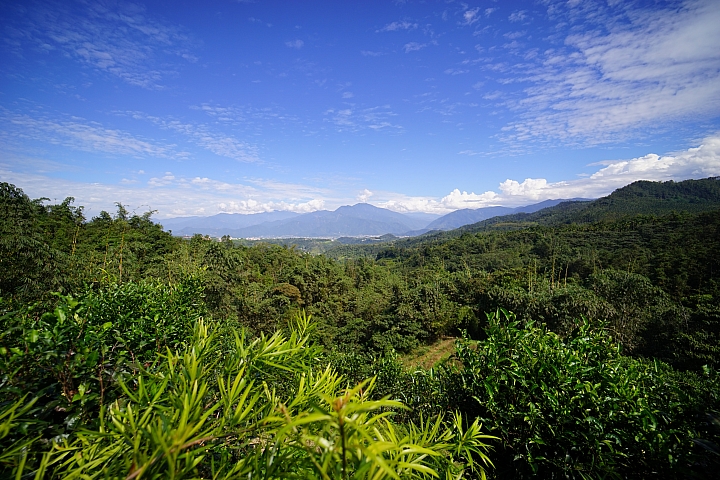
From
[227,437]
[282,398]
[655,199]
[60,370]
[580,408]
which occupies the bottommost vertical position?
[580,408]

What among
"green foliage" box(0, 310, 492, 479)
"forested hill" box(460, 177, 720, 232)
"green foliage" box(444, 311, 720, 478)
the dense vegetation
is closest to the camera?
"green foliage" box(0, 310, 492, 479)

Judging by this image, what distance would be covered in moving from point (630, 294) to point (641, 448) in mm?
23581

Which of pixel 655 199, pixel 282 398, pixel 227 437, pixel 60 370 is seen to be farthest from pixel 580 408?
pixel 655 199

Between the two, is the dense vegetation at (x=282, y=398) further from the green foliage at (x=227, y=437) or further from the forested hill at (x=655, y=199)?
the forested hill at (x=655, y=199)

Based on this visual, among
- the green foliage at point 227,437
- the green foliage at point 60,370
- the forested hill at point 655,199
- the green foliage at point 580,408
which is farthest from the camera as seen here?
the forested hill at point 655,199

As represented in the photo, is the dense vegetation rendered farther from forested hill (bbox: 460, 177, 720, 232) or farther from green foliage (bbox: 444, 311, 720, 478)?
forested hill (bbox: 460, 177, 720, 232)

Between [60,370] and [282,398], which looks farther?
[282,398]

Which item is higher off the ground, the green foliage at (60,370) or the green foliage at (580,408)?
the green foliage at (60,370)

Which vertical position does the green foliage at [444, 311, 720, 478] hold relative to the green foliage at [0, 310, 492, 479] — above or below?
below

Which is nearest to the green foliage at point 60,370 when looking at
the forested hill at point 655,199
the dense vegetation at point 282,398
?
the dense vegetation at point 282,398

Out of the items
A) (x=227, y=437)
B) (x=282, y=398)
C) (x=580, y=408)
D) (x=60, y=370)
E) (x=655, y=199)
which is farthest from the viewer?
(x=655, y=199)

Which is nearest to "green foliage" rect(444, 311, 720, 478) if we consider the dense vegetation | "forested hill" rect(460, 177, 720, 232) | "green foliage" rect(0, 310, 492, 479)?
the dense vegetation

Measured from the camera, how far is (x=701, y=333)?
14.8m

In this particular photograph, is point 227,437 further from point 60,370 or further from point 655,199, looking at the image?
point 655,199
